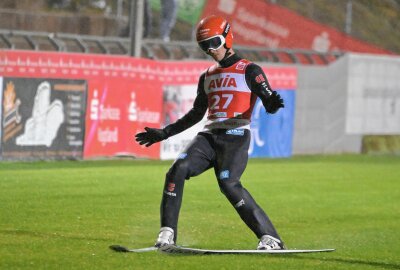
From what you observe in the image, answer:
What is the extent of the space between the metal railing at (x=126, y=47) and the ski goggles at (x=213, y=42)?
1082 centimetres

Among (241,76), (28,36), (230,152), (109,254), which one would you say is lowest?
(109,254)

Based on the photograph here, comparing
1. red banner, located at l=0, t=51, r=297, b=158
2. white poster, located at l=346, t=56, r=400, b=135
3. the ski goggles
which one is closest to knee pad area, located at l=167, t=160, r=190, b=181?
the ski goggles

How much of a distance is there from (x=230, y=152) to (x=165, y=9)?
1318 centimetres

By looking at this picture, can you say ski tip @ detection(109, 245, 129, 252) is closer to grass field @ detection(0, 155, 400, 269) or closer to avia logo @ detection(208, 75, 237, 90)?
grass field @ detection(0, 155, 400, 269)

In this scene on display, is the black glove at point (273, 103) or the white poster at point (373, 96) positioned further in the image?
the white poster at point (373, 96)

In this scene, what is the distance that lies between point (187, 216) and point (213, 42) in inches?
159

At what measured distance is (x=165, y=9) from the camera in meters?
23.5

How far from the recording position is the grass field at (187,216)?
34.0 ft

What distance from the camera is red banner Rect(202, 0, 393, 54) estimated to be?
25.5 meters

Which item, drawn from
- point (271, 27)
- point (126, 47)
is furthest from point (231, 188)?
point (271, 27)

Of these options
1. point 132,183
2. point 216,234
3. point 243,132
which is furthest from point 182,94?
point 243,132

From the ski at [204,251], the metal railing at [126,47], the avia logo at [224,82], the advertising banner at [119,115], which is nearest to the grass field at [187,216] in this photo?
the ski at [204,251]

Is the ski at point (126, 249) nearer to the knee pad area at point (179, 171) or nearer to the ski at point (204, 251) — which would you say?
the ski at point (204, 251)

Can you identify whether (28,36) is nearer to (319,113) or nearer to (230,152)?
(319,113)
